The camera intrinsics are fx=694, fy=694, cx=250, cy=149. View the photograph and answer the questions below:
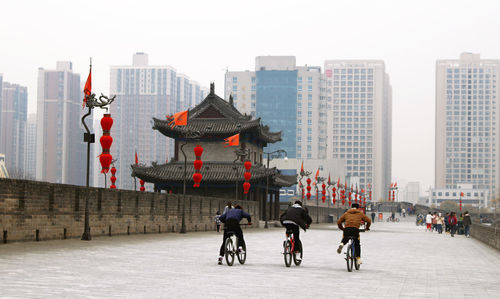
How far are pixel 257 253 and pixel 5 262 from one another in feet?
27.9

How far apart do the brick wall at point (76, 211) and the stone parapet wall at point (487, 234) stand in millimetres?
15116

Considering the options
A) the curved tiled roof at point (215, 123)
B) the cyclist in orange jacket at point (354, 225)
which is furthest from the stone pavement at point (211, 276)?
the curved tiled roof at point (215, 123)

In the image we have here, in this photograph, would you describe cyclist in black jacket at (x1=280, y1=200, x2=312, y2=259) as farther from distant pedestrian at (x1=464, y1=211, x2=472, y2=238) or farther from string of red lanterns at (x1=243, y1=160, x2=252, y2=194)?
string of red lanterns at (x1=243, y1=160, x2=252, y2=194)

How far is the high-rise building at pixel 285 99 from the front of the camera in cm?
16000

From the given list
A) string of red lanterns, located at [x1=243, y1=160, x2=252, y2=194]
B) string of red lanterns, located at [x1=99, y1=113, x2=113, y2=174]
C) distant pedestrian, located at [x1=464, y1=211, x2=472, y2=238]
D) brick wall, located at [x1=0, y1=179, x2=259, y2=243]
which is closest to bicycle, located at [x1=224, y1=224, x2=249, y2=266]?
brick wall, located at [x1=0, y1=179, x2=259, y2=243]

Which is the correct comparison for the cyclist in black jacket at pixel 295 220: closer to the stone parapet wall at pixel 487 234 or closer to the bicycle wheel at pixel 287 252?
the bicycle wheel at pixel 287 252

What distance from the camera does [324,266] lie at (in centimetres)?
1617

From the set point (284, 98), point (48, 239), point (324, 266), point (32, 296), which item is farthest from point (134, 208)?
point (284, 98)

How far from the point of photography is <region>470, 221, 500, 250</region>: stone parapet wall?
29319 mm

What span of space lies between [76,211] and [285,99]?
138 metres

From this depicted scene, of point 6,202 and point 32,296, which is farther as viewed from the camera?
point 6,202

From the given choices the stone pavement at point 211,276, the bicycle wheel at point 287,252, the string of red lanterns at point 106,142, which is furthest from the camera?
the string of red lanterns at point 106,142

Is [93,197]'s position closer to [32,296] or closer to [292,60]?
[32,296]

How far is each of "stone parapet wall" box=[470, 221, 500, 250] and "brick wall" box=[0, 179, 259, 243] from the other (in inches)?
595
